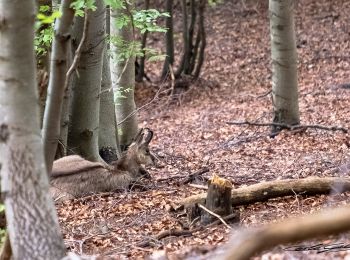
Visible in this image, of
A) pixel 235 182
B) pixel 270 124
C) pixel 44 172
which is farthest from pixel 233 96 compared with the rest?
pixel 44 172

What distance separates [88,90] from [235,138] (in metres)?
3.67

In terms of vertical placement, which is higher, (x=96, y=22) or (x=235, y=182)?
(x=96, y=22)

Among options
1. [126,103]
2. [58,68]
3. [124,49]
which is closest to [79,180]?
[124,49]

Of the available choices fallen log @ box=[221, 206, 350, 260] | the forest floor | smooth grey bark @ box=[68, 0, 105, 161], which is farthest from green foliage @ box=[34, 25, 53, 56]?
fallen log @ box=[221, 206, 350, 260]

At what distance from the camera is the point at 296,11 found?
891 inches

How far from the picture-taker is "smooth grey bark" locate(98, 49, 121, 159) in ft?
33.6

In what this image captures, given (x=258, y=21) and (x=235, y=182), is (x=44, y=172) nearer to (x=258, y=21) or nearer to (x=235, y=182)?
(x=235, y=182)

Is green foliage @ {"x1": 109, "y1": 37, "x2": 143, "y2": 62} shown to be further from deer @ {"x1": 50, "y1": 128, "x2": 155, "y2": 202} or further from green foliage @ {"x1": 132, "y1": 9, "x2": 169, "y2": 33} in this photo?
deer @ {"x1": 50, "y1": 128, "x2": 155, "y2": 202}

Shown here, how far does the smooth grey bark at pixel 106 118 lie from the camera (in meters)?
10.2

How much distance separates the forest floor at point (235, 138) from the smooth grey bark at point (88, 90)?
1.24m

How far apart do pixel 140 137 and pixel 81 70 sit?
4.86 ft

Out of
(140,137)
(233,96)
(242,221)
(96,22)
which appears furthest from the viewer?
(233,96)

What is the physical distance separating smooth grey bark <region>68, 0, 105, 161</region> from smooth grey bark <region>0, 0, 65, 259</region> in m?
4.95

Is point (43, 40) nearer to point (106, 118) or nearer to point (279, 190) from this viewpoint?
point (106, 118)
